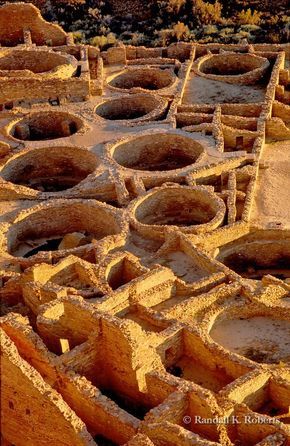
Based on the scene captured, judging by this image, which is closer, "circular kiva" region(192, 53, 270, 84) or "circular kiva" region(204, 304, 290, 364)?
"circular kiva" region(204, 304, 290, 364)

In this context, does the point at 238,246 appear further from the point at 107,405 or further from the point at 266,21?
the point at 266,21

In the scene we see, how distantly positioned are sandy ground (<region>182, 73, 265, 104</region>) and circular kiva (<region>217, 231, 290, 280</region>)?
33.5 feet

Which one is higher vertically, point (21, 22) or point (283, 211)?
point (21, 22)

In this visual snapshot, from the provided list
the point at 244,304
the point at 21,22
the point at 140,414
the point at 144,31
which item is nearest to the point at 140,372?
the point at 140,414

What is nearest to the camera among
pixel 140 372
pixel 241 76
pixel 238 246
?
pixel 140 372

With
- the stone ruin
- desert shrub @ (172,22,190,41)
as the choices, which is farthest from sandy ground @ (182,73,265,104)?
desert shrub @ (172,22,190,41)

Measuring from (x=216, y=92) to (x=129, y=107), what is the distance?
3991 mm

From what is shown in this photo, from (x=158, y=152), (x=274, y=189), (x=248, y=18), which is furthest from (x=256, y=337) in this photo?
(x=248, y=18)

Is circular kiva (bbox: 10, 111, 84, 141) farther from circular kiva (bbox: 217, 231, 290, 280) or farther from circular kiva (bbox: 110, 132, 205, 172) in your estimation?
circular kiva (bbox: 217, 231, 290, 280)

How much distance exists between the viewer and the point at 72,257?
20750 mm

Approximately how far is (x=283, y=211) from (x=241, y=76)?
11.3 metres

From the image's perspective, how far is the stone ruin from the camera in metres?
15.2

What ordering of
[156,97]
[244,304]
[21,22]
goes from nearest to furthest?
[244,304] < [156,97] < [21,22]

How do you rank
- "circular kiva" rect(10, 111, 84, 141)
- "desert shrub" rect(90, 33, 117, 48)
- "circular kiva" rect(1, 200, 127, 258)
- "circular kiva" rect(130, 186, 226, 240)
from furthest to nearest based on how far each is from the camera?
1. "desert shrub" rect(90, 33, 117, 48)
2. "circular kiva" rect(10, 111, 84, 141)
3. "circular kiva" rect(130, 186, 226, 240)
4. "circular kiva" rect(1, 200, 127, 258)
